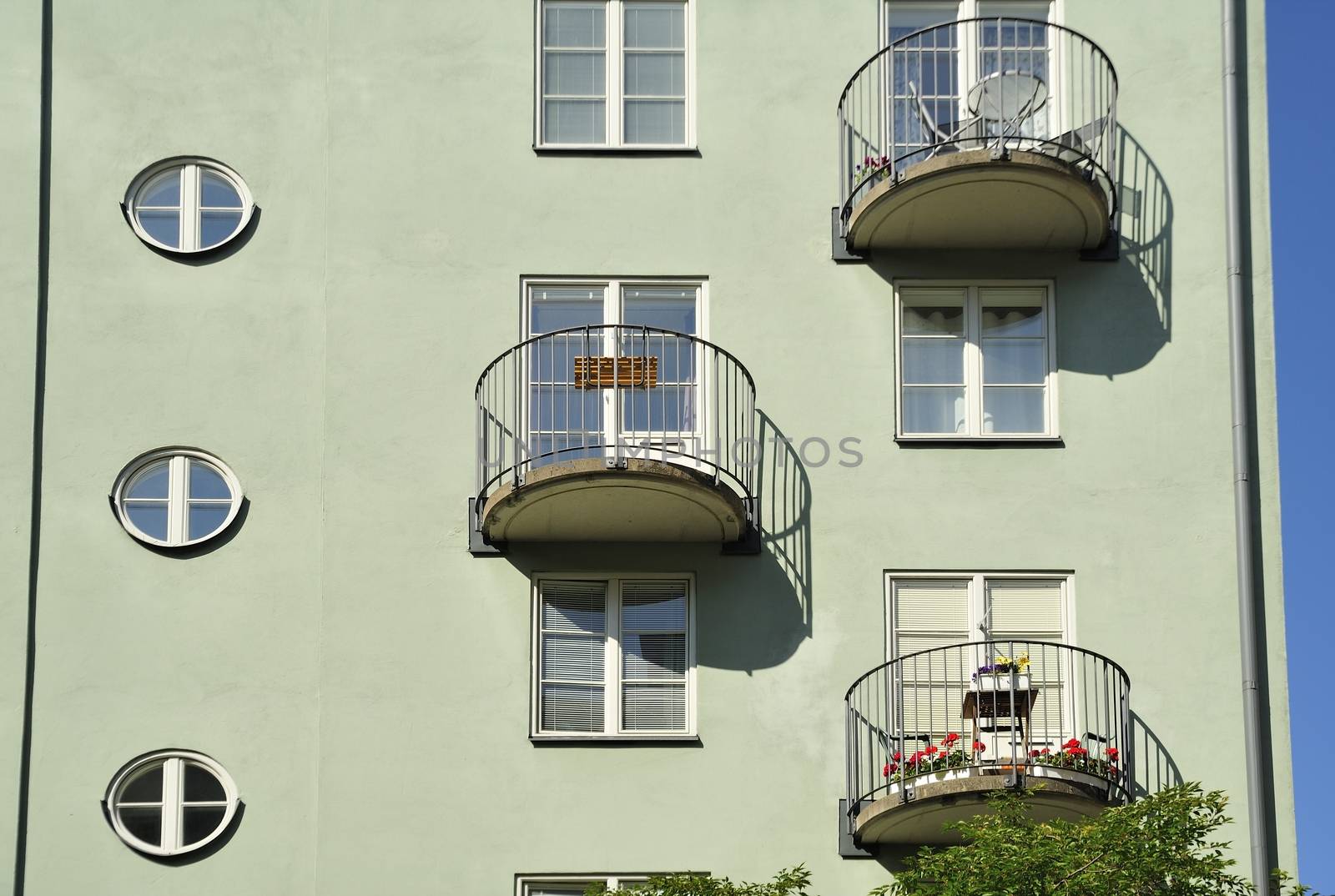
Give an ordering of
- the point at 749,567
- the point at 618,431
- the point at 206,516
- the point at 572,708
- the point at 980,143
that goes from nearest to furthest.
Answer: the point at 618,431
the point at 572,708
the point at 749,567
the point at 206,516
the point at 980,143

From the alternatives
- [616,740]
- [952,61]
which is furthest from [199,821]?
[952,61]

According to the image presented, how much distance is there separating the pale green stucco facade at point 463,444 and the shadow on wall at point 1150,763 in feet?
0.15

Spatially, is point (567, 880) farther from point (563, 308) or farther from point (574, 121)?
point (574, 121)

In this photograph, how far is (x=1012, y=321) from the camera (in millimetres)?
21703

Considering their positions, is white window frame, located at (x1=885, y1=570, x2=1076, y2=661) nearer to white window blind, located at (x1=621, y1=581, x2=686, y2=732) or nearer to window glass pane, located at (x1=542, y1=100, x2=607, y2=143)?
white window blind, located at (x1=621, y1=581, x2=686, y2=732)

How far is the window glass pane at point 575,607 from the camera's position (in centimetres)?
2067

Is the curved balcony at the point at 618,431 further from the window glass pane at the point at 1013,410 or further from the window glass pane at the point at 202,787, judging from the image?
the window glass pane at the point at 202,787

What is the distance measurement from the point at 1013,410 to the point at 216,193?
7.93 meters

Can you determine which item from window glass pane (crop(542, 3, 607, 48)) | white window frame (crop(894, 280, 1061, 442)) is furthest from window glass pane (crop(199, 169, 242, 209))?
white window frame (crop(894, 280, 1061, 442))

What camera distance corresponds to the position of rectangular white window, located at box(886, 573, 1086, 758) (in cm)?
2028

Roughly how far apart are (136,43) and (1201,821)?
12479 mm

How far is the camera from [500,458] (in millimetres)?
20750

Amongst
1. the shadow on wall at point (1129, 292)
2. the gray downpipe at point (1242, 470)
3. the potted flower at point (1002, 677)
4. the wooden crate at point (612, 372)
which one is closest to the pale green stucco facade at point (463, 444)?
the shadow on wall at point (1129, 292)

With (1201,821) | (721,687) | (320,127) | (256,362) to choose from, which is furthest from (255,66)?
(1201,821)
